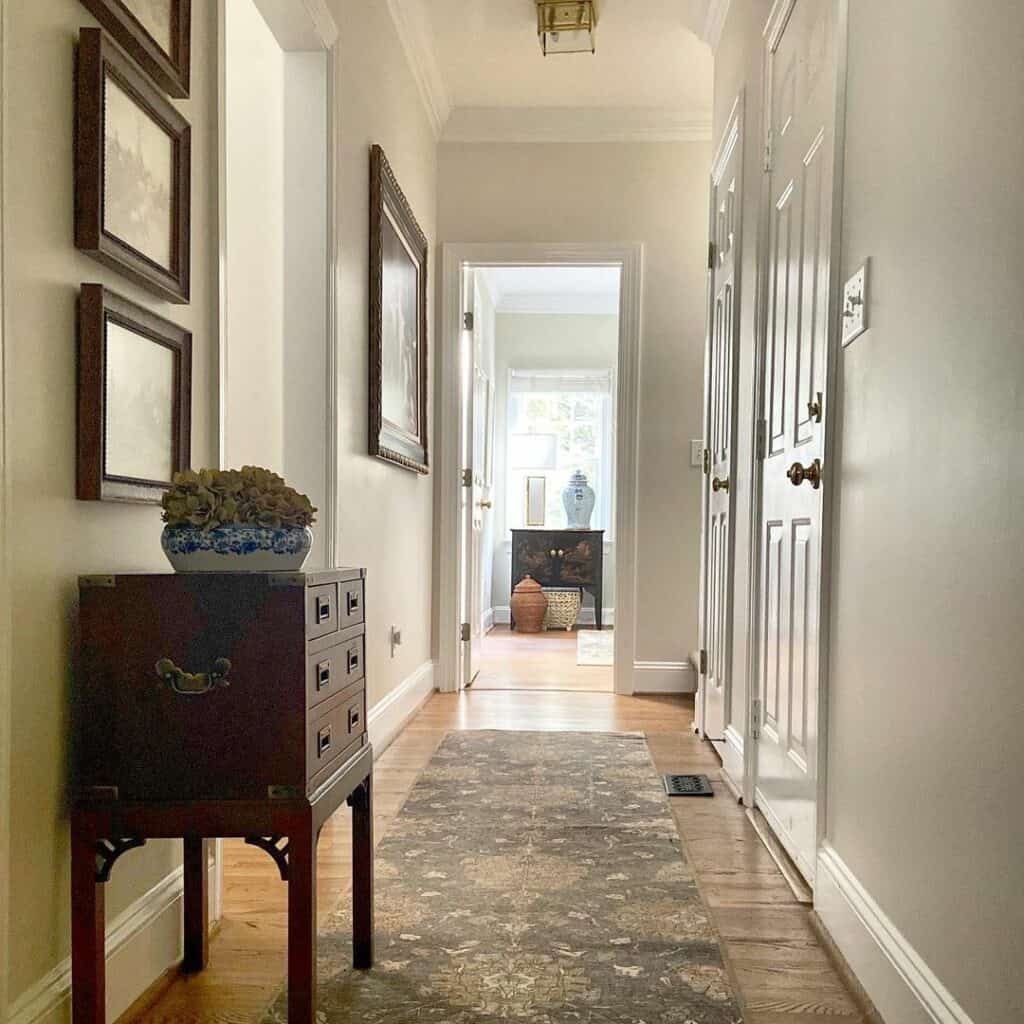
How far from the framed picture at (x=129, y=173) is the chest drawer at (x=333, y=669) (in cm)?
62

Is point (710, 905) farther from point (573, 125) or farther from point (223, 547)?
point (573, 125)

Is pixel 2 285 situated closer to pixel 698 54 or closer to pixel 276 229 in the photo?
pixel 276 229

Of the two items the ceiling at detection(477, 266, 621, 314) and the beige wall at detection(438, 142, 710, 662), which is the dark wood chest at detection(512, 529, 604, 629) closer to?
the ceiling at detection(477, 266, 621, 314)

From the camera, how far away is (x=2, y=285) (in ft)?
3.73

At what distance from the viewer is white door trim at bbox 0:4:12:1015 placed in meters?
1.13

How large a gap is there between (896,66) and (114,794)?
1.60 m

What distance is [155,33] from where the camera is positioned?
1.50m

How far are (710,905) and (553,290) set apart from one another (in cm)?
601

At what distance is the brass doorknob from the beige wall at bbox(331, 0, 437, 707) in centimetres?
129

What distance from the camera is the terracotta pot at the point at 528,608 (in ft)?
22.7

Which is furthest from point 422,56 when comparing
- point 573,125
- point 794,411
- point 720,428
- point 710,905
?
point 710,905

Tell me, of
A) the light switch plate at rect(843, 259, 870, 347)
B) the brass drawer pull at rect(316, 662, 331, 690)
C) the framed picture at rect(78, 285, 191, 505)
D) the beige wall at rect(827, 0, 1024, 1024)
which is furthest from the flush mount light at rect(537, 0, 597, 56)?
the brass drawer pull at rect(316, 662, 331, 690)

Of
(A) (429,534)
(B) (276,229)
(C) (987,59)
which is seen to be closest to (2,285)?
(C) (987,59)

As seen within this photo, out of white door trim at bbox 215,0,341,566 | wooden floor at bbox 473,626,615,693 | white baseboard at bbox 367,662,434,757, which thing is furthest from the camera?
wooden floor at bbox 473,626,615,693
